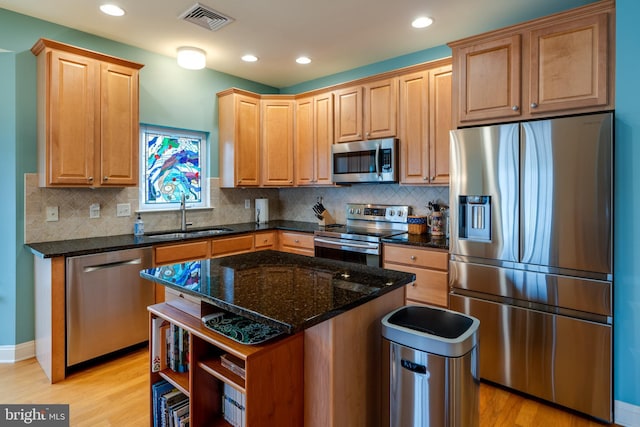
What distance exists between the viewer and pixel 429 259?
113 inches

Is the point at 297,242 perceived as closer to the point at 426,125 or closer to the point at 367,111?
the point at 367,111

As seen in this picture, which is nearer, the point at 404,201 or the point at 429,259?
the point at 429,259

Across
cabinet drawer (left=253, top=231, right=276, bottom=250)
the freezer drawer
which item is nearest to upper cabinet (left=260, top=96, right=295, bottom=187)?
cabinet drawer (left=253, top=231, right=276, bottom=250)

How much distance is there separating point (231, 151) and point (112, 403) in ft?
8.77

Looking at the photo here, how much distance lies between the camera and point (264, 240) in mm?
4055

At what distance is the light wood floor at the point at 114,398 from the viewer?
83.7 inches

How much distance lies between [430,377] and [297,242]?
8.81ft

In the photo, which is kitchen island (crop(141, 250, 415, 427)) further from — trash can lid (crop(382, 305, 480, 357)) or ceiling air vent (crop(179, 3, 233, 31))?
ceiling air vent (crop(179, 3, 233, 31))

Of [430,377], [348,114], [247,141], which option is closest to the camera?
[430,377]

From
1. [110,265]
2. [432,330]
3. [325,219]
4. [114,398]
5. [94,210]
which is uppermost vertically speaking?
[94,210]

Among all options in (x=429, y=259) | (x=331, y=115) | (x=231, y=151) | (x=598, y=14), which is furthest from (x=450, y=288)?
(x=231, y=151)

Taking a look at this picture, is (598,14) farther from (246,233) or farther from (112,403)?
(112,403)

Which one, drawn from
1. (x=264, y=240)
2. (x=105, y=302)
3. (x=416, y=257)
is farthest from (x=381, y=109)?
(x=105, y=302)

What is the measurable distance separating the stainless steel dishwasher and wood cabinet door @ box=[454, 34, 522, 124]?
2.82 m
